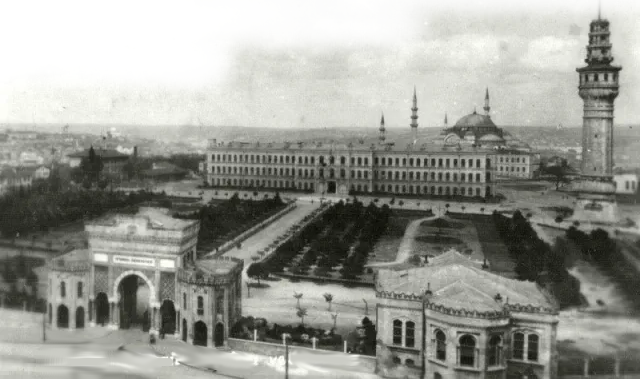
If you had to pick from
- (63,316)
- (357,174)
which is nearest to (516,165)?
(357,174)

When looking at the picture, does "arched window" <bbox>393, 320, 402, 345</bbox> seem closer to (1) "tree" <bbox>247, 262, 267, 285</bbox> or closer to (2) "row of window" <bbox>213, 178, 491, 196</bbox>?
(1) "tree" <bbox>247, 262, 267, 285</bbox>

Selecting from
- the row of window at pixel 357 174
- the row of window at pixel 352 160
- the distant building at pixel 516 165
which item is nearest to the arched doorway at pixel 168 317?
the distant building at pixel 516 165

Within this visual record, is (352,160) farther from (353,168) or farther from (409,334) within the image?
(409,334)

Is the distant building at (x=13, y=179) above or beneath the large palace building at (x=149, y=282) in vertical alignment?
above

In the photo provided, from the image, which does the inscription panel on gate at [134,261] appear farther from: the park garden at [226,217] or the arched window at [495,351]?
the arched window at [495,351]

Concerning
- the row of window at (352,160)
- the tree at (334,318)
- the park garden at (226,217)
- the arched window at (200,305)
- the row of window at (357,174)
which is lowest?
the tree at (334,318)

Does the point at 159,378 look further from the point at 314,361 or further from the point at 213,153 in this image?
the point at 213,153

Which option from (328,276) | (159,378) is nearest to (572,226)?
(328,276)
